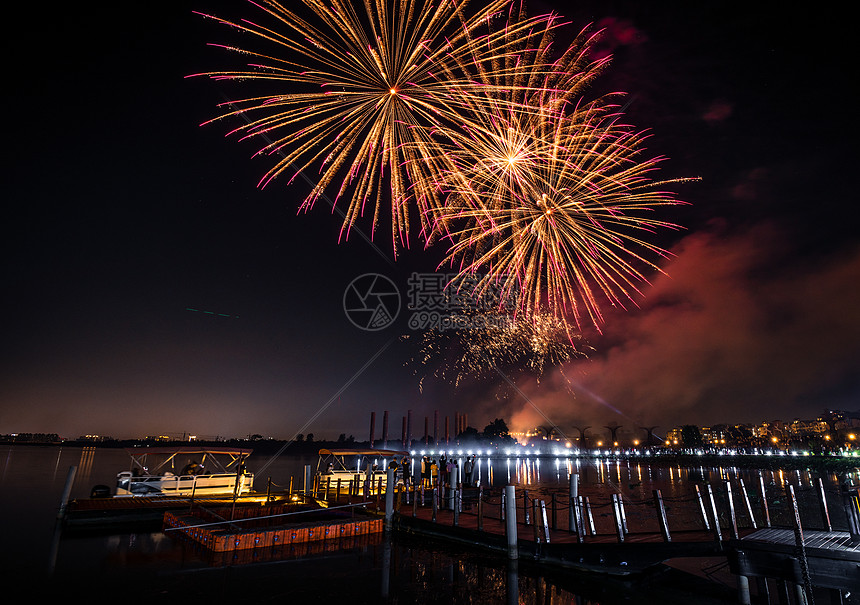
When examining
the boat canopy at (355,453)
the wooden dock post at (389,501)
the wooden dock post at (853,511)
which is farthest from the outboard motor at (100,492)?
the wooden dock post at (853,511)

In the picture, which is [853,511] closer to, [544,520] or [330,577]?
[544,520]

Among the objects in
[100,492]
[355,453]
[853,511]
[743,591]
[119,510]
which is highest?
[355,453]

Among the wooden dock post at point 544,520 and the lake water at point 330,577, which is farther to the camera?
the wooden dock post at point 544,520

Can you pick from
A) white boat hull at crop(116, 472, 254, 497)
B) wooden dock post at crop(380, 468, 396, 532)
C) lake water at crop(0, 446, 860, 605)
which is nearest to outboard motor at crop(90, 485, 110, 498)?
white boat hull at crop(116, 472, 254, 497)

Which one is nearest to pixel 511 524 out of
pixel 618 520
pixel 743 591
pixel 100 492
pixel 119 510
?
pixel 618 520

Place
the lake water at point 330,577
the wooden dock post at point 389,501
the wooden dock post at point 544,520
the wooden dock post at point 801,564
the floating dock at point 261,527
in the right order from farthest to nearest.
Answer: the wooden dock post at point 389,501
the floating dock at point 261,527
the wooden dock post at point 544,520
the lake water at point 330,577
the wooden dock post at point 801,564

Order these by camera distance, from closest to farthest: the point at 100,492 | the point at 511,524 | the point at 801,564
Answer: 1. the point at 801,564
2. the point at 511,524
3. the point at 100,492

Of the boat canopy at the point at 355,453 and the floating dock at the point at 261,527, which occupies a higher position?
the boat canopy at the point at 355,453

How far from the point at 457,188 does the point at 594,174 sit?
569 cm

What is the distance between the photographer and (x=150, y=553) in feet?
57.4

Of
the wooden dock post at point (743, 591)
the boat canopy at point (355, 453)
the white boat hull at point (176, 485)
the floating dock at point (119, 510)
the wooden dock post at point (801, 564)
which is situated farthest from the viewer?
the boat canopy at point (355, 453)

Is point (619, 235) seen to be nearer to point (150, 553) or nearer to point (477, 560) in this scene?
point (477, 560)

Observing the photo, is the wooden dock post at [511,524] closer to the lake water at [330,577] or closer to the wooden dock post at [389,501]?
the lake water at [330,577]

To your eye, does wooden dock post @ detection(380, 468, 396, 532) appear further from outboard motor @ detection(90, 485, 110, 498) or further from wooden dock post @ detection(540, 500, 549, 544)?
outboard motor @ detection(90, 485, 110, 498)
